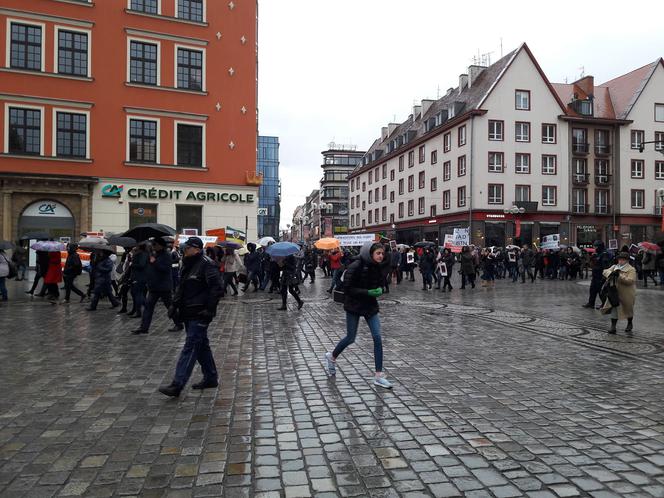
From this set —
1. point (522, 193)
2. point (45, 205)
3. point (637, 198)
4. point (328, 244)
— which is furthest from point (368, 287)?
point (637, 198)

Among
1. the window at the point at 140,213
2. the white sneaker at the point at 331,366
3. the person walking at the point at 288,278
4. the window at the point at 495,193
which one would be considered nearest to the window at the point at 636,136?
the window at the point at 495,193

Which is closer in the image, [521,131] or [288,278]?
[288,278]

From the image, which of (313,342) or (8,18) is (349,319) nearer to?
(313,342)

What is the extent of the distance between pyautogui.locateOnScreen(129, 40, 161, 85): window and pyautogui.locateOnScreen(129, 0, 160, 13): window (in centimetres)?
179

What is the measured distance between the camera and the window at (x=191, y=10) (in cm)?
2822

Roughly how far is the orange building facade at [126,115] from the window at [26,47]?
0.05 metres

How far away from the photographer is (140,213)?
26.9 metres

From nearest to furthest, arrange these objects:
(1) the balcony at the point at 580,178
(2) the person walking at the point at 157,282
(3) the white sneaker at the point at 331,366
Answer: (3) the white sneaker at the point at 331,366 → (2) the person walking at the point at 157,282 → (1) the balcony at the point at 580,178

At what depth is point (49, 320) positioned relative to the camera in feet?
37.0

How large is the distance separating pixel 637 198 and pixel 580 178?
21.5ft

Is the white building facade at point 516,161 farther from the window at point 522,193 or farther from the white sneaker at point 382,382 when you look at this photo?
the white sneaker at point 382,382

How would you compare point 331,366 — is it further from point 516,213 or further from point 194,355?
point 516,213

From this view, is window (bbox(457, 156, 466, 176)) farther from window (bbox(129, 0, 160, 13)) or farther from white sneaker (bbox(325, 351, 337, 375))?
white sneaker (bbox(325, 351, 337, 375))

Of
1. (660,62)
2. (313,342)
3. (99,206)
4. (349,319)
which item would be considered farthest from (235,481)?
(660,62)
